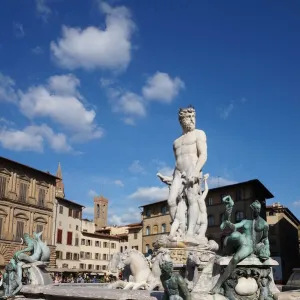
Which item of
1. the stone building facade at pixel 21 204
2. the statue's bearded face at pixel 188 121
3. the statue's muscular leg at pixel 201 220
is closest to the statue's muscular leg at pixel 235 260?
the statue's muscular leg at pixel 201 220

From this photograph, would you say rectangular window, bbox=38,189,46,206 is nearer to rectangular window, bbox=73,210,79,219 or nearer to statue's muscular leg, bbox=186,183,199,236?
rectangular window, bbox=73,210,79,219

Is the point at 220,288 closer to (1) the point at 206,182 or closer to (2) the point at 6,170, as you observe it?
(1) the point at 206,182

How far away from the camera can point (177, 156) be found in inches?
500

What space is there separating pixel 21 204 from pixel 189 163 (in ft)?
154

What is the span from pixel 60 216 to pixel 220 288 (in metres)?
59.1

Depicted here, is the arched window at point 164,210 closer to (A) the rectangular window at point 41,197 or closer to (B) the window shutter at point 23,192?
(A) the rectangular window at point 41,197

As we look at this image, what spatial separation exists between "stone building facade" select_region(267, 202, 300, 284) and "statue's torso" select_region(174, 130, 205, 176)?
5050 cm

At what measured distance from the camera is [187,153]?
12.4m

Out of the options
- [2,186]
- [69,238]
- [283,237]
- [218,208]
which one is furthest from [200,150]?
[283,237]

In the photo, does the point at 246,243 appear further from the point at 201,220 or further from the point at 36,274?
the point at 36,274

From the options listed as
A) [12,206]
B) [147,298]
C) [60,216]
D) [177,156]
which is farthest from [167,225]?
[147,298]

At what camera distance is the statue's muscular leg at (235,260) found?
20.6ft

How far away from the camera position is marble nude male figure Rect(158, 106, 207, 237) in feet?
38.9

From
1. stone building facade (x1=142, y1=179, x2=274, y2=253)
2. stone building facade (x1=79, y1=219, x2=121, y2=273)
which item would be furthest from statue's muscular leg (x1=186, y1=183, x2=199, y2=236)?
stone building facade (x1=79, y1=219, x2=121, y2=273)
